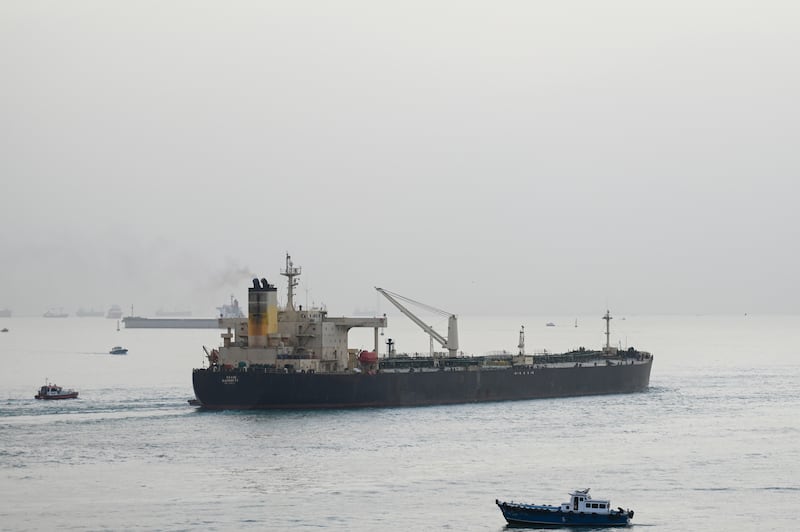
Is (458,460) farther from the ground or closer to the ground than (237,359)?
closer to the ground

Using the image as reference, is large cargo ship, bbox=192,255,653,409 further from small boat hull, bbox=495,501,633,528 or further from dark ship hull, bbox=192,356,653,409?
small boat hull, bbox=495,501,633,528

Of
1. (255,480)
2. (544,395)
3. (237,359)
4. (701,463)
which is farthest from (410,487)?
(544,395)

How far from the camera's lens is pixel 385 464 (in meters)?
58.2

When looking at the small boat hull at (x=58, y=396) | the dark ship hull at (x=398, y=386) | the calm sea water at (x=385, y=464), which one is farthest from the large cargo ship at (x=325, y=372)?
the small boat hull at (x=58, y=396)

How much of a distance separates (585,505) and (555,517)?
1.22 meters

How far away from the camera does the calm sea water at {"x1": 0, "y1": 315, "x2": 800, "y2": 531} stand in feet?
155

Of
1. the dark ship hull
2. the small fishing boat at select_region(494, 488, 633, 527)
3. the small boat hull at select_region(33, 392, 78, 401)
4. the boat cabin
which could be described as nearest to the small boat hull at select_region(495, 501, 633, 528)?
the small fishing boat at select_region(494, 488, 633, 527)

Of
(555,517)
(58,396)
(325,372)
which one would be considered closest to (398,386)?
(325,372)

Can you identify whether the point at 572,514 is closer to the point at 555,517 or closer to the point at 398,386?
the point at 555,517

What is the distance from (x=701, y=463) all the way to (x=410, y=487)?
16250mm

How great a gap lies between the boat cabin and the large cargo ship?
116 feet

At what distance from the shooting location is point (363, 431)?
69375 millimetres

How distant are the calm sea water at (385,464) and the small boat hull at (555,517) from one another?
1.11m

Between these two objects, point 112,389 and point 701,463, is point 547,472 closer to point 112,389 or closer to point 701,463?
point 701,463
